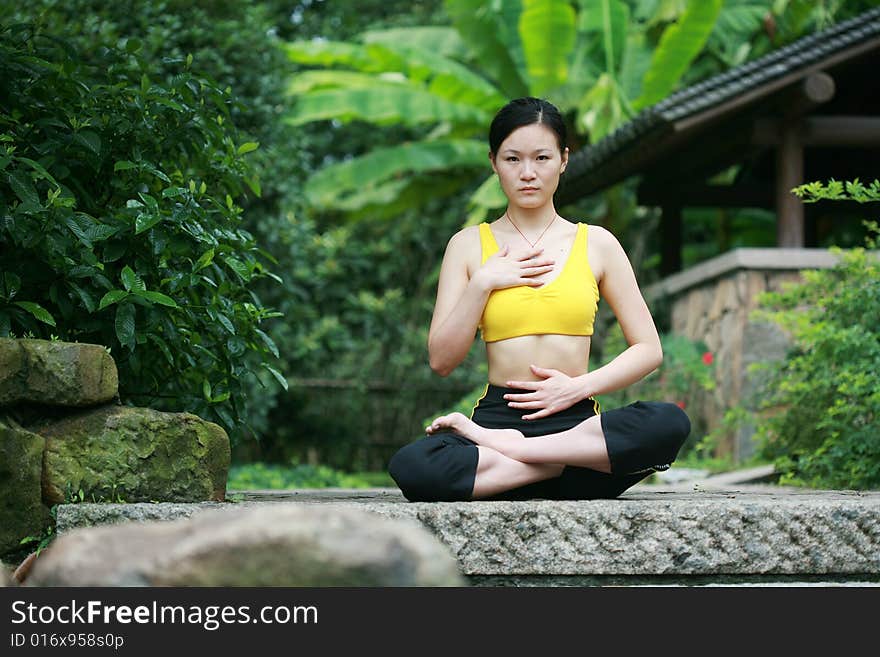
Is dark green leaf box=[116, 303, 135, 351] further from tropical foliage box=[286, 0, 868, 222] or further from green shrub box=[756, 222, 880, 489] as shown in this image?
tropical foliage box=[286, 0, 868, 222]

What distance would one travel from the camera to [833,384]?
15.9 ft

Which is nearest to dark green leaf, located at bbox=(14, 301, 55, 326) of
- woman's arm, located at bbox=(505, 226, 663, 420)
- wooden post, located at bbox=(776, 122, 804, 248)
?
woman's arm, located at bbox=(505, 226, 663, 420)

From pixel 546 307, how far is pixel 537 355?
0.14 meters

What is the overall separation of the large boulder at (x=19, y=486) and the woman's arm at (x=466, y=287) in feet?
3.56

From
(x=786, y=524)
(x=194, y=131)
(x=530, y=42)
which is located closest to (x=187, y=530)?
(x=786, y=524)

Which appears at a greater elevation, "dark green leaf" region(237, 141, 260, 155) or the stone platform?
"dark green leaf" region(237, 141, 260, 155)

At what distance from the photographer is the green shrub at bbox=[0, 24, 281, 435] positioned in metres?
3.18

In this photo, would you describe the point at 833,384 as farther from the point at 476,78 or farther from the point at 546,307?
the point at 476,78

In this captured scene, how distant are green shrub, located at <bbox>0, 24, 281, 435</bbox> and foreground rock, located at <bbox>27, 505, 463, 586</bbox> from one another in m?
1.39

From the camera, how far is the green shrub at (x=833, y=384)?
4355 millimetres

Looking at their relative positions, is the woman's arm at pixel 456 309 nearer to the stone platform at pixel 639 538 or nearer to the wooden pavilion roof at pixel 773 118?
the stone platform at pixel 639 538

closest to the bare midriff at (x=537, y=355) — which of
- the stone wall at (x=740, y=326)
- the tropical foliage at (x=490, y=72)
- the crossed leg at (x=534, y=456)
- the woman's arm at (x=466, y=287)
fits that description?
the woman's arm at (x=466, y=287)
